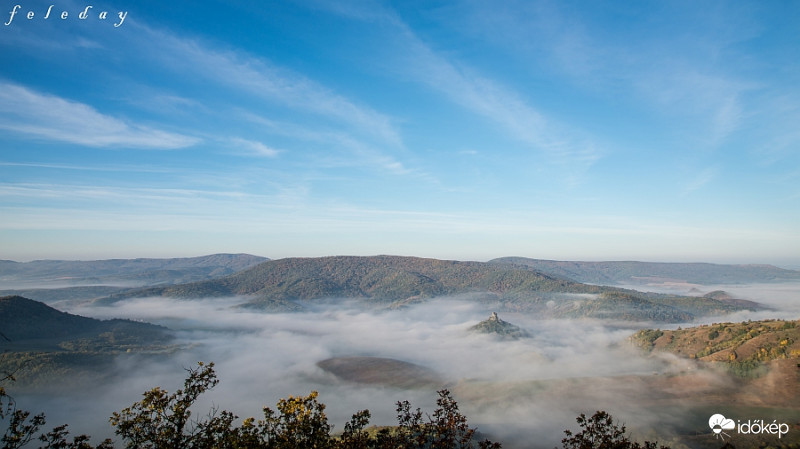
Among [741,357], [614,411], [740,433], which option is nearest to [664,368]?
[741,357]

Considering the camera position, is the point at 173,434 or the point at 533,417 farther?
the point at 533,417

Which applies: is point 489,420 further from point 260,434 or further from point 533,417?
point 260,434

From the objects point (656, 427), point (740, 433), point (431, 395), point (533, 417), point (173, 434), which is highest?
point (173, 434)

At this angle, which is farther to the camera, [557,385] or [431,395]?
[431,395]

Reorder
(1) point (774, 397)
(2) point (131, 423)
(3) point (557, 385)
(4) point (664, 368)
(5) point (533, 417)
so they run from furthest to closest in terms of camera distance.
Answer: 1. (3) point (557, 385)
2. (4) point (664, 368)
3. (5) point (533, 417)
4. (1) point (774, 397)
5. (2) point (131, 423)

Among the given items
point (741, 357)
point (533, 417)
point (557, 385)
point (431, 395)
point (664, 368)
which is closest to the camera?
point (741, 357)

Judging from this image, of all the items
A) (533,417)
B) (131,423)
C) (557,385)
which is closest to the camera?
(131,423)

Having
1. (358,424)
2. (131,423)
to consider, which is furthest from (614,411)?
(131,423)

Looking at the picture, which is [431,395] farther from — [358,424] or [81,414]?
[358,424]

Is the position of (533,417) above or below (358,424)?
below
